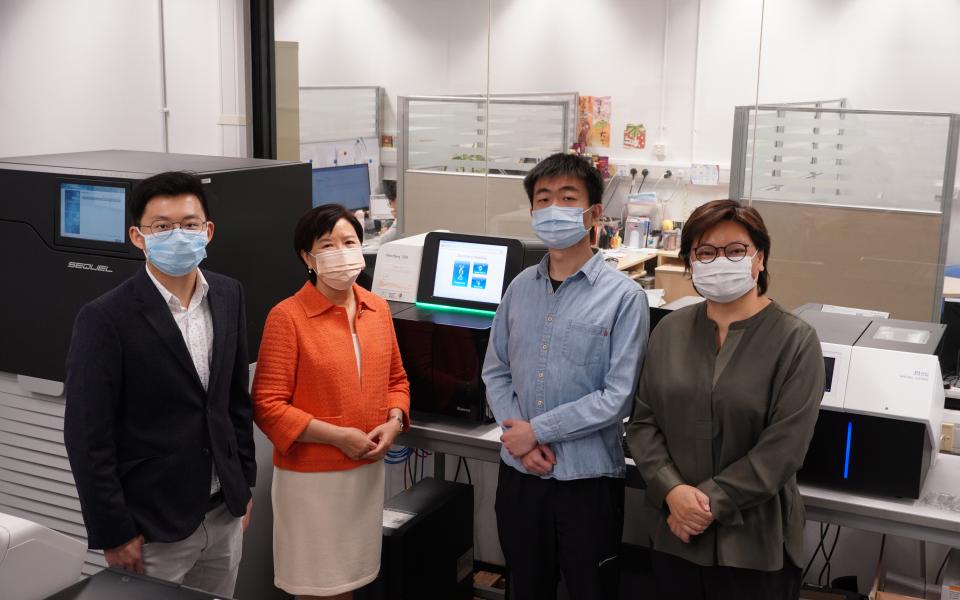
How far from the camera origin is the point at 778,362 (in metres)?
1.95

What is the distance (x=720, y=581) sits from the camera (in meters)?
2.01

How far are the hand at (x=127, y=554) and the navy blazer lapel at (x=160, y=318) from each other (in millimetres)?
369

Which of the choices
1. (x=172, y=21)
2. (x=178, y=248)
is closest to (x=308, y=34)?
(x=172, y=21)

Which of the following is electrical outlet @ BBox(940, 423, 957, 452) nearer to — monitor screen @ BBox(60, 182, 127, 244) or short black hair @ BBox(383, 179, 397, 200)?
monitor screen @ BBox(60, 182, 127, 244)

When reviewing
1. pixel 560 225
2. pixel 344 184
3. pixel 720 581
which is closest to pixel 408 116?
pixel 344 184

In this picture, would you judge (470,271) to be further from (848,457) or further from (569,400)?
(848,457)

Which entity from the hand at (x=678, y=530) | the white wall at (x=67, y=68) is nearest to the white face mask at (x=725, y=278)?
the hand at (x=678, y=530)

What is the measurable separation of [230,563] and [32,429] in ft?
2.86

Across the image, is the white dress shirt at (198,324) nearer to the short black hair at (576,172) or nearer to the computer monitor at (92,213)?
the computer monitor at (92,213)

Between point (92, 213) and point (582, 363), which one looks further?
point (92, 213)

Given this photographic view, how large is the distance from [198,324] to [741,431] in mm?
1194

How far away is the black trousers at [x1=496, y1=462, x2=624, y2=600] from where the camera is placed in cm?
220

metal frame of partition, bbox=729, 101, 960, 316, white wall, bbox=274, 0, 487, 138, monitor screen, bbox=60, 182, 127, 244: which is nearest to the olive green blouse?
monitor screen, bbox=60, 182, 127, 244

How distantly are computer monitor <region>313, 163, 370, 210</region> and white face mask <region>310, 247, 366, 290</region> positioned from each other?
2237 millimetres
